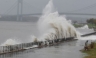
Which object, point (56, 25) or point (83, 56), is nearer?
point (83, 56)

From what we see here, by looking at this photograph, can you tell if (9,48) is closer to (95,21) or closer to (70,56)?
(70,56)

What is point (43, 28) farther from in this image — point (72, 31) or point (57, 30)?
point (72, 31)

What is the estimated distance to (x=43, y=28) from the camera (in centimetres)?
6550

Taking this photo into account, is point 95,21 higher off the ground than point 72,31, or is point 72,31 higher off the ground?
point 95,21

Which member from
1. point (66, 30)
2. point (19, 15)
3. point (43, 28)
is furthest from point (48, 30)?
point (19, 15)

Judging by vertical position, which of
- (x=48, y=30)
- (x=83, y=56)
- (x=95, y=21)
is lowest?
(x=83, y=56)

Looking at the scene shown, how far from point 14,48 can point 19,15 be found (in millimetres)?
144759

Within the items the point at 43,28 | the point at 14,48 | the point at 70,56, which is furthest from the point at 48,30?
the point at 70,56

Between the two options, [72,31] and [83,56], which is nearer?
[83,56]

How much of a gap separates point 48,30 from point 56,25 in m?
3.00

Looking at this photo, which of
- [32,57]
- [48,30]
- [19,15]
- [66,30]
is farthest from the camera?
[19,15]

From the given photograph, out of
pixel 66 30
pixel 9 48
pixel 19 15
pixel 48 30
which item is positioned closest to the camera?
pixel 9 48

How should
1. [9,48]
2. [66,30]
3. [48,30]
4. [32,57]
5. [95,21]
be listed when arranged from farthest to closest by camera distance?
[95,21], [66,30], [48,30], [9,48], [32,57]

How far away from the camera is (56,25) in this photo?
6550 centimetres
